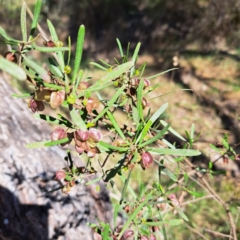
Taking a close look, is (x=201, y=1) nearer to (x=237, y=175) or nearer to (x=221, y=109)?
(x=221, y=109)

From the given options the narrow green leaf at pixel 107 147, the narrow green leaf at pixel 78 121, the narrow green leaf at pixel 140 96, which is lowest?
the narrow green leaf at pixel 107 147

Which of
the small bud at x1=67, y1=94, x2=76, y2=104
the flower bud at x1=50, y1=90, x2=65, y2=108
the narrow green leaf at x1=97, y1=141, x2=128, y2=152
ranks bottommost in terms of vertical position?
the narrow green leaf at x1=97, y1=141, x2=128, y2=152

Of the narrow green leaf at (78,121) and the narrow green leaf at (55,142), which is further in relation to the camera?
the narrow green leaf at (55,142)

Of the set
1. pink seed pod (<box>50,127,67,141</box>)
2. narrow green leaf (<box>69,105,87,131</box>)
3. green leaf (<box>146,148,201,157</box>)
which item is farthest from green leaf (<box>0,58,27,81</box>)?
green leaf (<box>146,148,201,157</box>)

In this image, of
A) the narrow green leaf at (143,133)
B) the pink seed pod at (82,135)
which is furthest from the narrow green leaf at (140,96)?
the pink seed pod at (82,135)

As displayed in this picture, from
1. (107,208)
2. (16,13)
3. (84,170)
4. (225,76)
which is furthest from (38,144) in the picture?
(16,13)

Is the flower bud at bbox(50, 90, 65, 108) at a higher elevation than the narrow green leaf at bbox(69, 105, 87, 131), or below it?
higher

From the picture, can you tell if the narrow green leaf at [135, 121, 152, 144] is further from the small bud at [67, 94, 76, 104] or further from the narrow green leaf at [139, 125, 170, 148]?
the small bud at [67, 94, 76, 104]

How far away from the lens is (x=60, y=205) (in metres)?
1.67

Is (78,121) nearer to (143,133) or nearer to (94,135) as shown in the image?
(94,135)

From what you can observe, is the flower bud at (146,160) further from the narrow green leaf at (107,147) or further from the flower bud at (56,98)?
the flower bud at (56,98)

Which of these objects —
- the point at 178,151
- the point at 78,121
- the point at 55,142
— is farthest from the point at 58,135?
the point at 178,151

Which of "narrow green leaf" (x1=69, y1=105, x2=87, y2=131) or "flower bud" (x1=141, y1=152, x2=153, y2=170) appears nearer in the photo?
"narrow green leaf" (x1=69, y1=105, x2=87, y2=131)

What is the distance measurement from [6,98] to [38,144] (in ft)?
5.17
